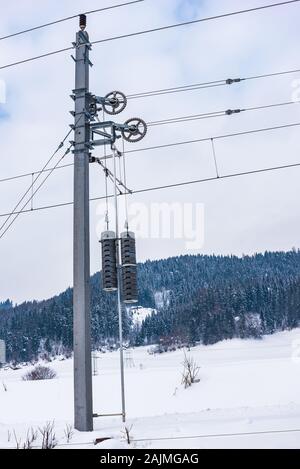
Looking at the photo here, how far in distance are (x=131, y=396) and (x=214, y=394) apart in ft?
12.9

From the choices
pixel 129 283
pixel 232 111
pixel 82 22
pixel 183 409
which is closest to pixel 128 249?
pixel 129 283

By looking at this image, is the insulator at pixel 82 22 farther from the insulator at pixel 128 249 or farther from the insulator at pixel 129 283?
the insulator at pixel 129 283

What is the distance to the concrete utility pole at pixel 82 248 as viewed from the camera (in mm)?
7969

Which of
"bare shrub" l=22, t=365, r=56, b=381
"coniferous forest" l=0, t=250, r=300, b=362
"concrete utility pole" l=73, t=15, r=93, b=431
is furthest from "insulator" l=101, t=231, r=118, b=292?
"coniferous forest" l=0, t=250, r=300, b=362

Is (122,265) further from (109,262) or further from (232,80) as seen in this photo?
(232,80)

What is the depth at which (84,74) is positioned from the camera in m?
9.34

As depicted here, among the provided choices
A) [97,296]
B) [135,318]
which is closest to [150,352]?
[97,296]

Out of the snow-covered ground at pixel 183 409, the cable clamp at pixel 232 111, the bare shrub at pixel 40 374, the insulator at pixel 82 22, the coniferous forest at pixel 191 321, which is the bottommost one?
the snow-covered ground at pixel 183 409

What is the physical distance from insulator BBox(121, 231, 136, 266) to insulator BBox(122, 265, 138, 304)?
97 millimetres

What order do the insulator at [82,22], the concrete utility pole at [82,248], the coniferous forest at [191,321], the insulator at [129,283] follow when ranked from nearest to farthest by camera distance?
the concrete utility pole at [82,248]
the insulator at [129,283]
the insulator at [82,22]
the coniferous forest at [191,321]

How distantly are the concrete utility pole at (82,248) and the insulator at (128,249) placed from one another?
29.5 inches

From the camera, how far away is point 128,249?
8891 mm

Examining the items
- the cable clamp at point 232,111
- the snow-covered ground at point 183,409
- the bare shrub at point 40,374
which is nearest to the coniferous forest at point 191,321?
the bare shrub at point 40,374
